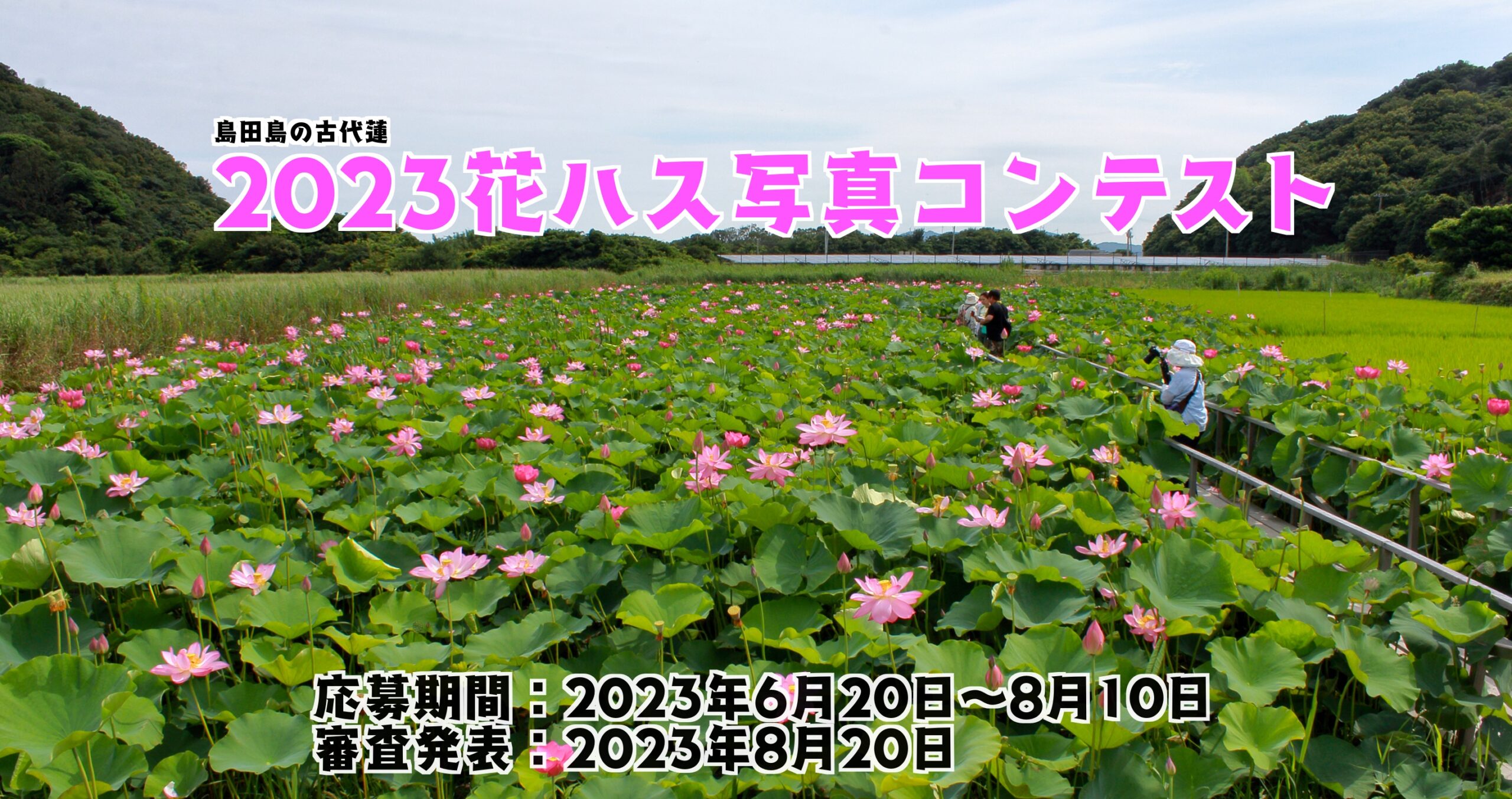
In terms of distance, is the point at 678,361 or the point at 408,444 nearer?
the point at 408,444

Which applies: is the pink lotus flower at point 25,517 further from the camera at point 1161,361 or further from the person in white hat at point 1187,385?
the camera at point 1161,361

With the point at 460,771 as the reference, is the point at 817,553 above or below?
above

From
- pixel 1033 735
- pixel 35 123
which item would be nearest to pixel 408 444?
pixel 1033 735

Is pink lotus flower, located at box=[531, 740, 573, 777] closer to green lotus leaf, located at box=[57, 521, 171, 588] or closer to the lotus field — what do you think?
the lotus field

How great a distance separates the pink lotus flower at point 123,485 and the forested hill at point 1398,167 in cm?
4437

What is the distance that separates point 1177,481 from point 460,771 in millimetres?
3563

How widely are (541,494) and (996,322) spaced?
6489 millimetres

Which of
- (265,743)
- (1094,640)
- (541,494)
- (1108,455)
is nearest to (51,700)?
(265,743)

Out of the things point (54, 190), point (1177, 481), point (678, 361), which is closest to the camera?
point (1177, 481)

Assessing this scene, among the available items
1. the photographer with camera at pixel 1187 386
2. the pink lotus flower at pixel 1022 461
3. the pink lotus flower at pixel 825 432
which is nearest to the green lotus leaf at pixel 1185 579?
the pink lotus flower at pixel 1022 461

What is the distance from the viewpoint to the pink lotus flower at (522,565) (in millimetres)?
1750

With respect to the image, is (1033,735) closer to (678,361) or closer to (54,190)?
(678,361)

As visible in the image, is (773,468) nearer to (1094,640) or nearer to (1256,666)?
(1094,640)

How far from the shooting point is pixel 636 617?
159cm
